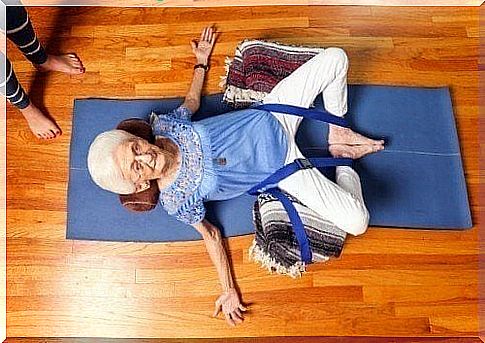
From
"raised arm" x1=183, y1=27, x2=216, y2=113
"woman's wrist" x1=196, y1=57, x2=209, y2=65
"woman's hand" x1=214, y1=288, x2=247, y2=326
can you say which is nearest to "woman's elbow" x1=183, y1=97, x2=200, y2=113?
"raised arm" x1=183, y1=27, x2=216, y2=113

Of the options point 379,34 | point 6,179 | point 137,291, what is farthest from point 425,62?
point 6,179

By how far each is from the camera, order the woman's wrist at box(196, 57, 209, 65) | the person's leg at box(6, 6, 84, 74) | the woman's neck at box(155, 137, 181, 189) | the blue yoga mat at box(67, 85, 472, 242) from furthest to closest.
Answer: the woman's wrist at box(196, 57, 209, 65)
the blue yoga mat at box(67, 85, 472, 242)
the person's leg at box(6, 6, 84, 74)
the woman's neck at box(155, 137, 181, 189)

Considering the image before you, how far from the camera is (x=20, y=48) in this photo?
60.6 inches

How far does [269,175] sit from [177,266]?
31 centimetres

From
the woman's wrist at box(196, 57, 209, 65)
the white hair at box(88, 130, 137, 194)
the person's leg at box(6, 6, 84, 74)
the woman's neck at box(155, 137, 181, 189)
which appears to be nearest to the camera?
the white hair at box(88, 130, 137, 194)

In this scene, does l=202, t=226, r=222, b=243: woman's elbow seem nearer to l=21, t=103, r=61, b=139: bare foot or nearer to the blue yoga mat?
the blue yoga mat

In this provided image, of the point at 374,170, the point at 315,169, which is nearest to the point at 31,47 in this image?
the point at 315,169

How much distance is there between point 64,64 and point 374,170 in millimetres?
811

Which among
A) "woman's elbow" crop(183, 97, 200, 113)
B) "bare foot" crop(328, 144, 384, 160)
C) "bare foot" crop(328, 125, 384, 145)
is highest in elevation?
"woman's elbow" crop(183, 97, 200, 113)

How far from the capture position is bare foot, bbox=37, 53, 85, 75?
5.32 ft

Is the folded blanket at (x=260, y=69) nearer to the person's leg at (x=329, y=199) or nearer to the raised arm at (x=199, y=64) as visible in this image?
the raised arm at (x=199, y=64)

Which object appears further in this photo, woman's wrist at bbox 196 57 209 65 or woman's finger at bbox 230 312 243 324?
woman's wrist at bbox 196 57 209 65

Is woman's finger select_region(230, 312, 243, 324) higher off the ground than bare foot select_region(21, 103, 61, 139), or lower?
lower

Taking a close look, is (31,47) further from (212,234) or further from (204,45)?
(212,234)
